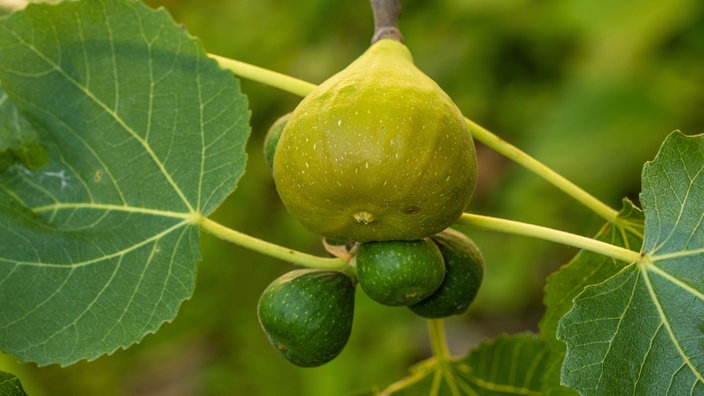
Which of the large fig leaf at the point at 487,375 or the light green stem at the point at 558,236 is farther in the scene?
the large fig leaf at the point at 487,375

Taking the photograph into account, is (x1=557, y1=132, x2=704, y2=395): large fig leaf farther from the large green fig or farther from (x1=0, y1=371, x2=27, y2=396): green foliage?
(x1=0, y1=371, x2=27, y2=396): green foliage

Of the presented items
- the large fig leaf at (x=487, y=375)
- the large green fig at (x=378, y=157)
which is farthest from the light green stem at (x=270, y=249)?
the large fig leaf at (x=487, y=375)

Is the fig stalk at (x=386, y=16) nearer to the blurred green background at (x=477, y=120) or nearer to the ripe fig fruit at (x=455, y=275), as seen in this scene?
the ripe fig fruit at (x=455, y=275)

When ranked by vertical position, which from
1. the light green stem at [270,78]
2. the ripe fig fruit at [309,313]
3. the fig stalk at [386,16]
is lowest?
the ripe fig fruit at [309,313]

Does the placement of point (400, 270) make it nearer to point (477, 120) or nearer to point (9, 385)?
point (9, 385)

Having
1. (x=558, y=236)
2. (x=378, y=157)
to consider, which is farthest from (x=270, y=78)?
(x=558, y=236)

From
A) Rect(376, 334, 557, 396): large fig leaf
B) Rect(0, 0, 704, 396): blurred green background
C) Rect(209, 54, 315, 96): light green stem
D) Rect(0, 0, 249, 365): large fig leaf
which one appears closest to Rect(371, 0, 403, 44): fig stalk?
Rect(209, 54, 315, 96): light green stem
